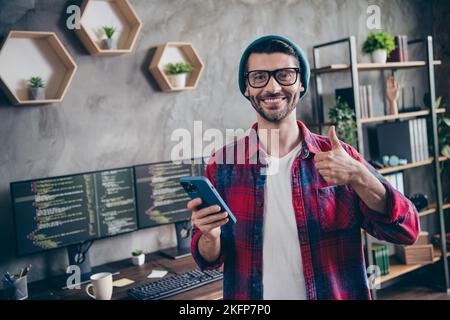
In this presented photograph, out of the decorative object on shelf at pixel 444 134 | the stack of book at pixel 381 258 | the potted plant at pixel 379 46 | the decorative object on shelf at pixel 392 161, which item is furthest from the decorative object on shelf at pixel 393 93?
the stack of book at pixel 381 258

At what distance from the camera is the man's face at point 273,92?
1.22m

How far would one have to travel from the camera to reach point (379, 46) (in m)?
2.99

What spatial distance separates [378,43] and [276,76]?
2.02 metres

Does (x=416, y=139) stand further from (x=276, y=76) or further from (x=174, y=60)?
(x=276, y=76)

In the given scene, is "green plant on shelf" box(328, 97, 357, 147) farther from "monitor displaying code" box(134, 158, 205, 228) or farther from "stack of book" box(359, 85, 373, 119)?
"monitor displaying code" box(134, 158, 205, 228)

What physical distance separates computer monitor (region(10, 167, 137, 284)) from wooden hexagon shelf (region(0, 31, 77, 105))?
1.29 feet

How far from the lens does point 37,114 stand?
212 centimetres

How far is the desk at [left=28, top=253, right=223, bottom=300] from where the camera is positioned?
186 cm

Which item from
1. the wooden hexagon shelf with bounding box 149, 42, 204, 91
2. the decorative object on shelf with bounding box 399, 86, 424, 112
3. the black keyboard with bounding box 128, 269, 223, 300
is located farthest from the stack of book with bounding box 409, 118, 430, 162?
the black keyboard with bounding box 128, 269, 223, 300

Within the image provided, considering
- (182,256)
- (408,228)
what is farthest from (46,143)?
(408,228)

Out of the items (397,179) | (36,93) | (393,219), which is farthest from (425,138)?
(36,93)

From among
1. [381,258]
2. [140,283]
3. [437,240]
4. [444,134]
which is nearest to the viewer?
[140,283]

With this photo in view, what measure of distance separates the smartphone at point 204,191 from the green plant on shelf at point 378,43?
233 centimetres

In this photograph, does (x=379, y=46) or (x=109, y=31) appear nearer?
(x=109, y=31)
